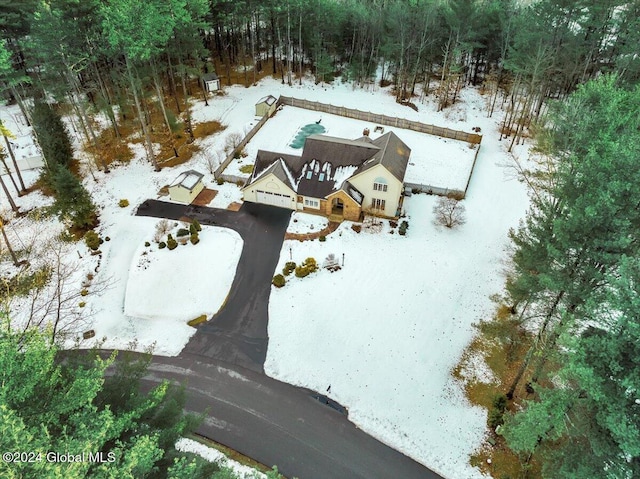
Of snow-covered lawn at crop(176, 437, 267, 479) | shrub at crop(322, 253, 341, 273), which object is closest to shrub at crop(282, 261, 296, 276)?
shrub at crop(322, 253, 341, 273)

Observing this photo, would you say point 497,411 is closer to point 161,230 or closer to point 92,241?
point 161,230

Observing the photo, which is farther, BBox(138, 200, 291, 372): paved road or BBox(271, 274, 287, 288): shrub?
BBox(271, 274, 287, 288): shrub

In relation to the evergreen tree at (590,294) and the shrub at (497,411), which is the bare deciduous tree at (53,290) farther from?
the evergreen tree at (590,294)

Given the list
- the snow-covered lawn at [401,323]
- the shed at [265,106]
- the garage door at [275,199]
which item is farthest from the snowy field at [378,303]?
the shed at [265,106]

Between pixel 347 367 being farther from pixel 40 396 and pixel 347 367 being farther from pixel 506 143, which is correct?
pixel 506 143

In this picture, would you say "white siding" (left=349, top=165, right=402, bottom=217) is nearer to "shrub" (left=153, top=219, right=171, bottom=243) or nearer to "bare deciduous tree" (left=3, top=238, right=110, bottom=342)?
"shrub" (left=153, top=219, right=171, bottom=243)

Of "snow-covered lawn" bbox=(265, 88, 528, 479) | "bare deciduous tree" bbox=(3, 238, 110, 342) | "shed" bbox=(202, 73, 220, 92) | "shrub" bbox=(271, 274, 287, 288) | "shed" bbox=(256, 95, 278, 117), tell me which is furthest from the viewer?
"shed" bbox=(202, 73, 220, 92)
